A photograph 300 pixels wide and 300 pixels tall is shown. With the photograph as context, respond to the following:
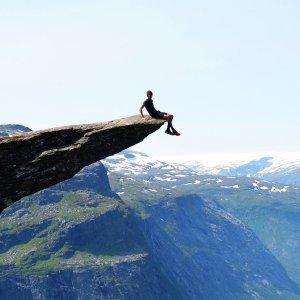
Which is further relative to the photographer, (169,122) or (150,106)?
(169,122)

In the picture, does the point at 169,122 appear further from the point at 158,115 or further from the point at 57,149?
the point at 57,149

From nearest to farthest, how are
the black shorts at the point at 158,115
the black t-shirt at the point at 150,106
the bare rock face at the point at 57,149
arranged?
the bare rock face at the point at 57,149 → the black t-shirt at the point at 150,106 → the black shorts at the point at 158,115

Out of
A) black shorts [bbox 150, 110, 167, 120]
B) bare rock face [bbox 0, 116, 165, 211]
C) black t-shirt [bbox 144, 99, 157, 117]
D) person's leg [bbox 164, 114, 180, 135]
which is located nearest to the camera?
bare rock face [bbox 0, 116, 165, 211]

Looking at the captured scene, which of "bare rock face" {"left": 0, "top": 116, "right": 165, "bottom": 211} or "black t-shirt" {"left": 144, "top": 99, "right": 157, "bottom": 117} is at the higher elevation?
"black t-shirt" {"left": 144, "top": 99, "right": 157, "bottom": 117}

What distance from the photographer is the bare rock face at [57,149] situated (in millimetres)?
40656

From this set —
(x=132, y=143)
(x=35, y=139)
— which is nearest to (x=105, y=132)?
(x=132, y=143)

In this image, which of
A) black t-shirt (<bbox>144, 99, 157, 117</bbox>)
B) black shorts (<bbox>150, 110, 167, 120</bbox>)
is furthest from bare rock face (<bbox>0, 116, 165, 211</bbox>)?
black t-shirt (<bbox>144, 99, 157, 117</bbox>)

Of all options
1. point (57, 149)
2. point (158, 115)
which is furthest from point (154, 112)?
point (57, 149)

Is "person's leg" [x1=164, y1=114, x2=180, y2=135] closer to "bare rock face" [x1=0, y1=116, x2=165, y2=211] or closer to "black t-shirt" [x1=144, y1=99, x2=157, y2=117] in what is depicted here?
"bare rock face" [x1=0, y1=116, x2=165, y2=211]

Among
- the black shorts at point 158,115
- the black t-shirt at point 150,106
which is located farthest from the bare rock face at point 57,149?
the black t-shirt at point 150,106

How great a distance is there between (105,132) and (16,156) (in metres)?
7.04

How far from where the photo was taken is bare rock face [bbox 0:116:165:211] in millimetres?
40656

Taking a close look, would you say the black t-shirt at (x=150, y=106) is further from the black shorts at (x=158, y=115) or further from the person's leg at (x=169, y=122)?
the person's leg at (x=169, y=122)

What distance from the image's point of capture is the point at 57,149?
4156 cm
